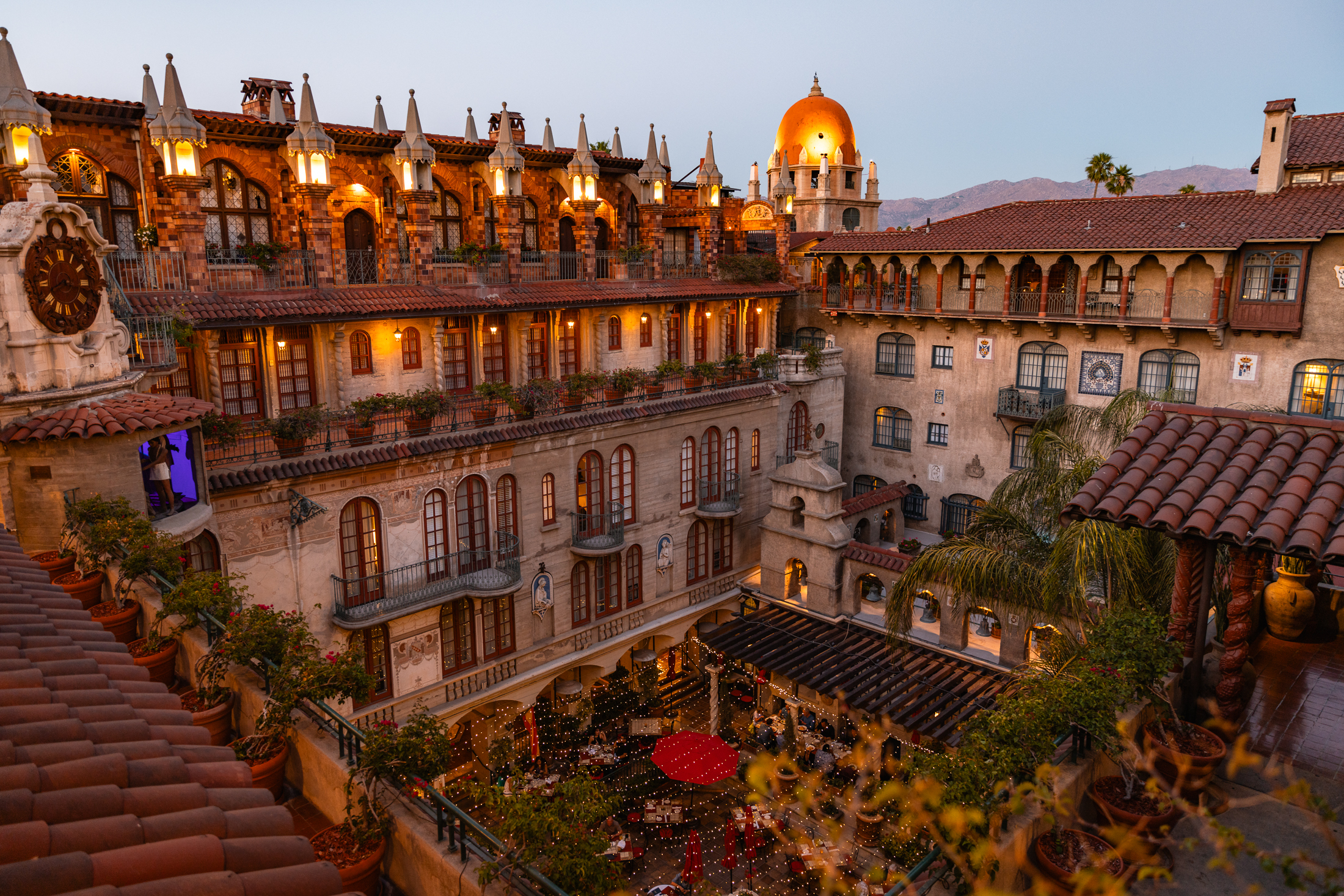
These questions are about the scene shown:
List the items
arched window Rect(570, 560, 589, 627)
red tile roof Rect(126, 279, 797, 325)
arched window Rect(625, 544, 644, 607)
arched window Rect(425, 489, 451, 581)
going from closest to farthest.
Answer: red tile roof Rect(126, 279, 797, 325)
arched window Rect(425, 489, 451, 581)
arched window Rect(570, 560, 589, 627)
arched window Rect(625, 544, 644, 607)

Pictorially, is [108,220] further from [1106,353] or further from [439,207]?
[1106,353]

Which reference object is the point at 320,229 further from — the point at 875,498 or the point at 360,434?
the point at 875,498

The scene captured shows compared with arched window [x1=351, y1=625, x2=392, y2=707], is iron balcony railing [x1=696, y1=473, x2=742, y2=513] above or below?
above

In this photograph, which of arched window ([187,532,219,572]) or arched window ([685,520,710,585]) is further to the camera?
arched window ([685,520,710,585])

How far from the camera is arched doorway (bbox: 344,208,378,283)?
25.7 m

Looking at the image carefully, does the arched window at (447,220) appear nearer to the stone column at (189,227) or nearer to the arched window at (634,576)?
the stone column at (189,227)

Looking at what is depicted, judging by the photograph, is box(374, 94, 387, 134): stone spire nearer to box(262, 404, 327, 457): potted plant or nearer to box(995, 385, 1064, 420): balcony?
box(262, 404, 327, 457): potted plant

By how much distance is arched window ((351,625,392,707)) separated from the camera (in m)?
23.2

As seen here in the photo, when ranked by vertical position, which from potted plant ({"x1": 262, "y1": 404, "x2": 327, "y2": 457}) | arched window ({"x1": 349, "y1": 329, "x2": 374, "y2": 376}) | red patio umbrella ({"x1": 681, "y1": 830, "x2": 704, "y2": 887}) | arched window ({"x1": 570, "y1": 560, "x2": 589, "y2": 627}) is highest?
arched window ({"x1": 349, "y1": 329, "x2": 374, "y2": 376})

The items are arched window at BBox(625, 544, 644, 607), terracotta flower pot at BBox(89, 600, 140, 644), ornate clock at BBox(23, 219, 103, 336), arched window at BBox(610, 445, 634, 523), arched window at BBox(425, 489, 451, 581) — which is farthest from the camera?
arched window at BBox(625, 544, 644, 607)

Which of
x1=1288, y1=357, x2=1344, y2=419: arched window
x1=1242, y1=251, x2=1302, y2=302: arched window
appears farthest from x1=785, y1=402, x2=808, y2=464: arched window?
x1=1288, y1=357, x2=1344, y2=419: arched window

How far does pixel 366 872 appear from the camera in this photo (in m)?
7.24

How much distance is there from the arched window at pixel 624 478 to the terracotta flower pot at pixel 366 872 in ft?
70.3

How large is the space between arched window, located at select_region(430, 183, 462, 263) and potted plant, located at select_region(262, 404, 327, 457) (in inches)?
341
